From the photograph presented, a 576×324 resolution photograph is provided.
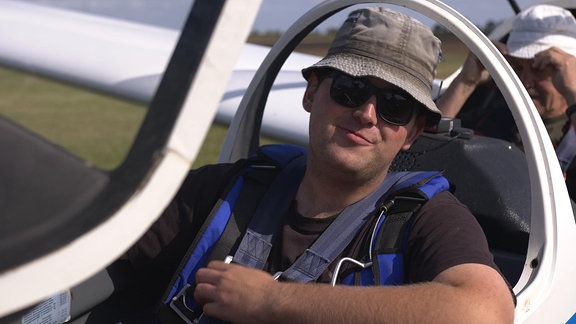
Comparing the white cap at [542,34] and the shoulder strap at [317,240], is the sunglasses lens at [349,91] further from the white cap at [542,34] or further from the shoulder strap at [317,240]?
the white cap at [542,34]

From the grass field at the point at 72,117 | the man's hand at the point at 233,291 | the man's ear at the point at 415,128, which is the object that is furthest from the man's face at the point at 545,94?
the grass field at the point at 72,117

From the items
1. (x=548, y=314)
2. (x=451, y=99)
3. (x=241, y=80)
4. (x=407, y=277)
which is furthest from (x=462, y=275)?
(x=241, y=80)

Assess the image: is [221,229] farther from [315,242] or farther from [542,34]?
[542,34]

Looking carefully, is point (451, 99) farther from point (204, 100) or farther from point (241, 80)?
point (204, 100)

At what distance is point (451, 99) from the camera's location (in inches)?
130

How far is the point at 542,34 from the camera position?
3.22m

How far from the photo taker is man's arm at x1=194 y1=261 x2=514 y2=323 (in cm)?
159

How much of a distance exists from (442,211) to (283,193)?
42 cm

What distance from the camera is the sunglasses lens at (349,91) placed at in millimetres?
1883

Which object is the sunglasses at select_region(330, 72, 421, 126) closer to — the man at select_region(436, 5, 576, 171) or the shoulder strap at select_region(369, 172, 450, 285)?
the shoulder strap at select_region(369, 172, 450, 285)

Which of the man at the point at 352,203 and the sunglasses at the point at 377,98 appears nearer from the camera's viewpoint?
the man at the point at 352,203

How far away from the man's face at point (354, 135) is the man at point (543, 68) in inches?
50.1

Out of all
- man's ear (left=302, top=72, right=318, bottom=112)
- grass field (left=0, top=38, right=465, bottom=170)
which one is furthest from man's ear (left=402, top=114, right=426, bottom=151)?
grass field (left=0, top=38, right=465, bottom=170)

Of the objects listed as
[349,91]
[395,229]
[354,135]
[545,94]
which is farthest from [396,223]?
[545,94]
